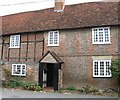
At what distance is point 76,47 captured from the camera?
24562 millimetres

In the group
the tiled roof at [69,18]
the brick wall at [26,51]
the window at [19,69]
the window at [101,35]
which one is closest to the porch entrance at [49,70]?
the brick wall at [26,51]

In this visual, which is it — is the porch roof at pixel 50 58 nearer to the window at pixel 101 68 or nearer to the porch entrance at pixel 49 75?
the porch entrance at pixel 49 75

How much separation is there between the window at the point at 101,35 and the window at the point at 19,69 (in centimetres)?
806

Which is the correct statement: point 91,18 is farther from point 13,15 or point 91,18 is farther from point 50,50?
point 13,15

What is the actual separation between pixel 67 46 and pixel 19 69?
6.02 meters

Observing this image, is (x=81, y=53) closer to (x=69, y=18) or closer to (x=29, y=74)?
(x=69, y=18)

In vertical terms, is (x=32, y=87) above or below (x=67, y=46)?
below

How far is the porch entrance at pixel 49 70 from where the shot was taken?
79.3 feet

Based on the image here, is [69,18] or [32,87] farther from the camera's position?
[69,18]

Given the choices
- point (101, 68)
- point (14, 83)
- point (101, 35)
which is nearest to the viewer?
point (101, 68)

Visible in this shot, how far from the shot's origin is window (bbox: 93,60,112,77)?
23.1 m

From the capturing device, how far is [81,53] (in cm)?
2425

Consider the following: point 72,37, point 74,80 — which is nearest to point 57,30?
point 72,37

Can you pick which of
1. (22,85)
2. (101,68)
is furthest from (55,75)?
(101,68)
